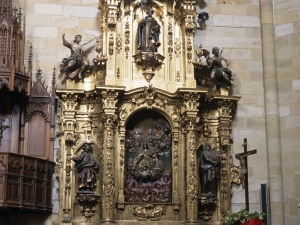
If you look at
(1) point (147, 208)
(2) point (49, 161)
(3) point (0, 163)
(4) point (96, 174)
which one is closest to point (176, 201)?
(1) point (147, 208)

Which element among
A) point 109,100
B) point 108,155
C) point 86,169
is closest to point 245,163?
point 108,155

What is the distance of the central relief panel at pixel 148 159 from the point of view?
15.2m

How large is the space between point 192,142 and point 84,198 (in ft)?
9.84

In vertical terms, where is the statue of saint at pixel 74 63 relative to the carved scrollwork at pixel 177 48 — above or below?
below

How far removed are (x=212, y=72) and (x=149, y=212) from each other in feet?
13.4

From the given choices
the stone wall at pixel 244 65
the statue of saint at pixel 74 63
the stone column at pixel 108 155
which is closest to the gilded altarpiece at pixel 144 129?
the stone column at pixel 108 155

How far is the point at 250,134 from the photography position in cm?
1652

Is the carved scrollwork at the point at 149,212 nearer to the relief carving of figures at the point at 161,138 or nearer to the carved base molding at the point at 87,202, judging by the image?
the carved base molding at the point at 87,202

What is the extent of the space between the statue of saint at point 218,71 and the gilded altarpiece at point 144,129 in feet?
0.38

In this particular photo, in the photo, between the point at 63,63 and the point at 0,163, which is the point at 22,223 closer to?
the point at 0,163

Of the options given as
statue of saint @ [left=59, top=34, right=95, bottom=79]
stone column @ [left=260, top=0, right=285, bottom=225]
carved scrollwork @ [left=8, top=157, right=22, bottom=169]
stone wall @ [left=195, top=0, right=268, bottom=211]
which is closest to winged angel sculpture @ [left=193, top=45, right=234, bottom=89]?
stone wall @ [left=195, top=0, right=268, bottom=211]

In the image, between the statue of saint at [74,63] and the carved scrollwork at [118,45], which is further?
the carved scrollwork at [118,45]

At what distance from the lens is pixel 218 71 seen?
15953 millimetres

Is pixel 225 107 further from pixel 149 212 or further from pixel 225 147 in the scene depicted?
pixel 149 212
